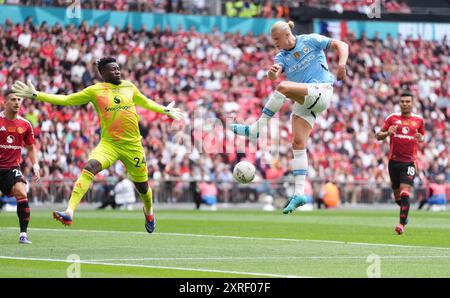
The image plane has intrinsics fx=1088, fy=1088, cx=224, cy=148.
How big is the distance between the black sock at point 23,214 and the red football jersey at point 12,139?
66 cm

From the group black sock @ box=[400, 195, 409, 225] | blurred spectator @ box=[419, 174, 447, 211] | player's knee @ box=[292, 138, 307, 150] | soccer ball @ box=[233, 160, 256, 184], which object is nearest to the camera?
soccer ball @ box=[233, 160, 256, 184]

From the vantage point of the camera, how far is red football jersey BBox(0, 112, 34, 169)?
1797 cm

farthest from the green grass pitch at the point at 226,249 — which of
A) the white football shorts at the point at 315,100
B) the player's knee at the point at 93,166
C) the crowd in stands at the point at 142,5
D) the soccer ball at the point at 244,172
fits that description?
the crowd in stands at the point at 142,5

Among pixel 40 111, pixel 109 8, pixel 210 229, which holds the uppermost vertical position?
pixel 109 8

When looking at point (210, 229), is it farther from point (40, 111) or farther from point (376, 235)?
point (40, 111)

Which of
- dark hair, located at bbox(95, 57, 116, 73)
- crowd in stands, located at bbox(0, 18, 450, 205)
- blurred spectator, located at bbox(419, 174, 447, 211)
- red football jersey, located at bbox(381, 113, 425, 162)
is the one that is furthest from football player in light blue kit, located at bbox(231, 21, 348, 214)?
blurred spectator, located at bbox(419, 174, 447, 211)

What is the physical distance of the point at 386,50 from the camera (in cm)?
4719

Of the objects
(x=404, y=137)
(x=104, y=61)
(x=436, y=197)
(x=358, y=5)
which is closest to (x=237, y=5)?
(x=358, y=5)

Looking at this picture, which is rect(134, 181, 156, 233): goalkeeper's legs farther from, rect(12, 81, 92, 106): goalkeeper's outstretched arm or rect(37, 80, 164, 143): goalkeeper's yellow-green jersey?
rect(12, 81, 92, 106): goalkeeper's outstretched arm

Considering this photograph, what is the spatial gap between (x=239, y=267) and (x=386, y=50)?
115 feet

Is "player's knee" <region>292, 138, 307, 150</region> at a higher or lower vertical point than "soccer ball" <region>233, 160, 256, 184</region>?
higher

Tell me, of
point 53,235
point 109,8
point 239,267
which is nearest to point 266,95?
point 109,8

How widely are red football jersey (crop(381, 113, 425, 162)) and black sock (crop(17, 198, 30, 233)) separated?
747 cm

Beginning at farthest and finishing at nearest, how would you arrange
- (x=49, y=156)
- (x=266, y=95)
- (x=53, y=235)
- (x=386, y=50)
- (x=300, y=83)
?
(x=386, y=50), (x=266, y=95), (x=49, y=156), (x=53, y=235), (x=300, y=83)
